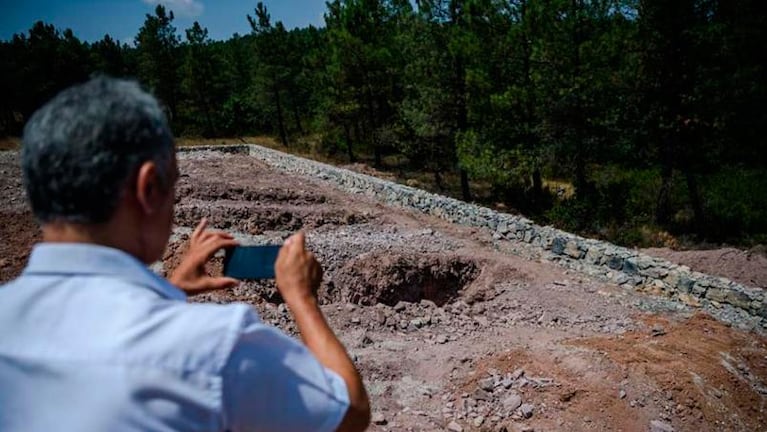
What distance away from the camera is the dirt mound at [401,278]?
7.70 meters

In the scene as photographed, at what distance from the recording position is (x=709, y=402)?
442 centimetres

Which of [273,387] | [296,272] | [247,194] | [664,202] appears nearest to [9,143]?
[247,194]

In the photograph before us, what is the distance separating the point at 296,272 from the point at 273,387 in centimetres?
46

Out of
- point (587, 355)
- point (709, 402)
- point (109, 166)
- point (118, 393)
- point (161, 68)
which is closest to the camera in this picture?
point (118, 393)

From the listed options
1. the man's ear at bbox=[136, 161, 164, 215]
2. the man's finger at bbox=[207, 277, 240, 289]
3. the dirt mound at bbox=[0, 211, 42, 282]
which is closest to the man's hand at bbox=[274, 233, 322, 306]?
the man's finger at bbox=[207, 277, 240, 289]

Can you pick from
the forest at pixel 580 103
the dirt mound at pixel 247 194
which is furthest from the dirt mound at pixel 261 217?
the forest at pixel 580 103

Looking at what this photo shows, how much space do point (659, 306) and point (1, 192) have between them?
17.1 m

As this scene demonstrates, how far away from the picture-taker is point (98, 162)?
0.86m

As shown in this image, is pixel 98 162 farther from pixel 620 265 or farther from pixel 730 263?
pixel 730 263

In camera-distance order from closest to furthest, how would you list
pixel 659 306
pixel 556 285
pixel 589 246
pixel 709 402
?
pixel 709 402 < pixel 659 306 < pixel 556 285 < pixel 589 246

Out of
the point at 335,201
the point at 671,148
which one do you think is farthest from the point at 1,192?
the point at 671,148

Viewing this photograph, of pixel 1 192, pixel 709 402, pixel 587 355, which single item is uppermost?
pixel 1 192

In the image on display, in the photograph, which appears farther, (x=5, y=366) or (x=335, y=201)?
(x=335, y=201)

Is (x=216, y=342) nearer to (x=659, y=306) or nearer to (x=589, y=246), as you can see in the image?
(x=659, y=306)
